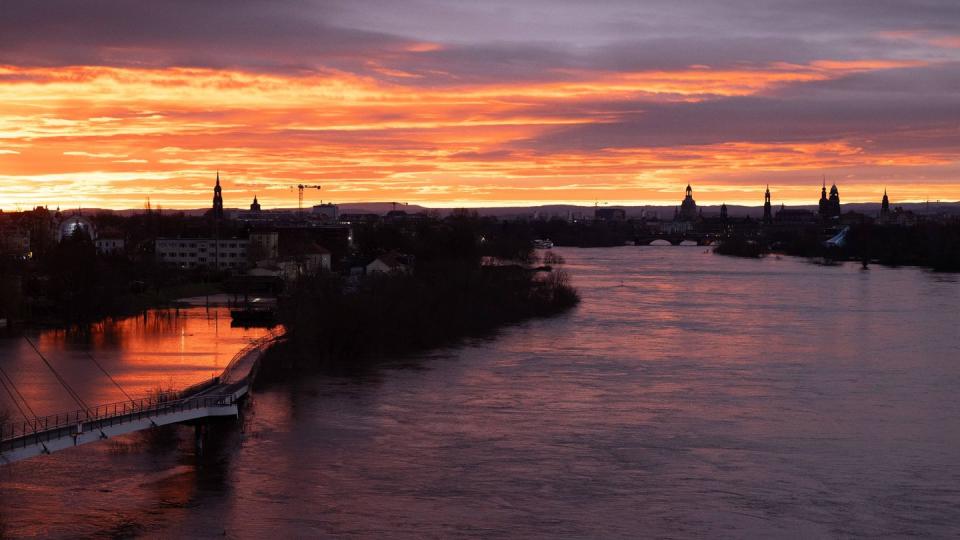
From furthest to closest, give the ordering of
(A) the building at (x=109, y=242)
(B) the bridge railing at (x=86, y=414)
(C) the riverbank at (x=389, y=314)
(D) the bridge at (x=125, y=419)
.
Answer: (A) the building at (x=109, y=242) < (C) the riverbank at (x=389, y=314) < (B) the bridge railing at (x=86, y=414) < (D) the bridge at (x=125, y=419)

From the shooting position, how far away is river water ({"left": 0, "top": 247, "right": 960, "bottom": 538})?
8766 millimetres

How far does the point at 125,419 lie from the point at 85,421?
447 millimetres

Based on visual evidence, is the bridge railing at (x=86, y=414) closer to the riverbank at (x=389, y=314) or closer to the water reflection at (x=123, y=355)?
the water reflection at (x=123, y=355)

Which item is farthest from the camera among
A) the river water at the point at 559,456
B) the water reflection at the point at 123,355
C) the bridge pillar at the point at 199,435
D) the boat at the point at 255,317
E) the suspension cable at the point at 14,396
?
the boat at the point at 255,317

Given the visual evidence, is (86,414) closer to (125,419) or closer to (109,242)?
(125,419)

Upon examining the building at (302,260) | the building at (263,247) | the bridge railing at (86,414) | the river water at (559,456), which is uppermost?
the building at (263,247)

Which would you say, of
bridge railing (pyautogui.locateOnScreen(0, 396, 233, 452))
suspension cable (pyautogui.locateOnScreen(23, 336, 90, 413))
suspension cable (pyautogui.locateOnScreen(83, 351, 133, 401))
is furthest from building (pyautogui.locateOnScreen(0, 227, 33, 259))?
bridge railing (pyautogui.locateOnScreen(0, 396, 233, 452))

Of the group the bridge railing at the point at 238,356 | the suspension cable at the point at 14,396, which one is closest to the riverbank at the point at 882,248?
the bridge railing at the point at 238,356

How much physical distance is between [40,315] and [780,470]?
18.4 metres

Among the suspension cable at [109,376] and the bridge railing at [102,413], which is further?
the suspension cable at [109,376]

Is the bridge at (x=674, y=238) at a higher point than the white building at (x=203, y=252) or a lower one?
higher

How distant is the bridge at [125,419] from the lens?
9.20 meters

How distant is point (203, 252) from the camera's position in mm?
39438

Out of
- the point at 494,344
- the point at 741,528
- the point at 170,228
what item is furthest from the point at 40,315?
the point at 170,228
